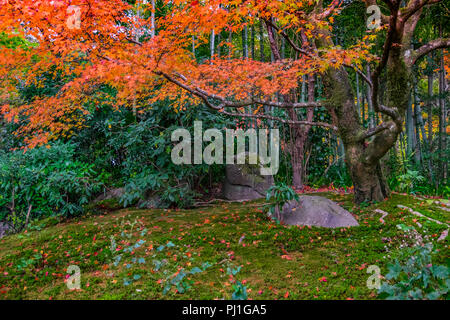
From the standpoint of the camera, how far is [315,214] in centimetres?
344

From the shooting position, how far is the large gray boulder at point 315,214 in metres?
3.34

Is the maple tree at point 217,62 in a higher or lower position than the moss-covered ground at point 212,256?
higher

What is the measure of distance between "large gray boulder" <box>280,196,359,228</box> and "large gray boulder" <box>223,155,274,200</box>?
1.81 m

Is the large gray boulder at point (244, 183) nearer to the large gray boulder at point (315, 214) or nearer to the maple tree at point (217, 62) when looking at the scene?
the maple tree at point (217, 62)

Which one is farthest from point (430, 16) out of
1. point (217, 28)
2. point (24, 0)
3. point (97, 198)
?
point (97, 198)

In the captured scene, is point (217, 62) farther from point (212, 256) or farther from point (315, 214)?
point (212, 256)

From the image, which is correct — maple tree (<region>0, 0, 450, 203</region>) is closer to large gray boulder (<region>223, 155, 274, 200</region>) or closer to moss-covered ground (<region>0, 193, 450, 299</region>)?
moss-covered ground (<region>0, 193, 450, 299</region>)

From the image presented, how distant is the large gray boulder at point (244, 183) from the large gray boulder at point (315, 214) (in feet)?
5.93

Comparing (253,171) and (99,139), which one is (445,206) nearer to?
(253,171)

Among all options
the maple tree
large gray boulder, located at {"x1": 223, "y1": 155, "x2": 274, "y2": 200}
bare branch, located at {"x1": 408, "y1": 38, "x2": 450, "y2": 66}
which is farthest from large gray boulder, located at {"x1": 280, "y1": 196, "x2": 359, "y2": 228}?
bare branch, located at {"x1": 408, "y1": 38, "x2": 450, "y2": 66}

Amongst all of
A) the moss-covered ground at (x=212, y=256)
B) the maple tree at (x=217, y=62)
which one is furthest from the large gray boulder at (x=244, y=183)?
the maple tree at (x=217, y=62)

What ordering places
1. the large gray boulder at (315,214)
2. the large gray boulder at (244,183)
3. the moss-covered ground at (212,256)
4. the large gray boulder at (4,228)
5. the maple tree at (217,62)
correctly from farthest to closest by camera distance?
1. the large gray boulder at (244,183)
2. the large gray boulder at (4,228)
3. the large gray boulder at (315,214)
4. the maple tree at (217,62)
5. the moss-covered ground at (212,256)

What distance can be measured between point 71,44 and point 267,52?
7891 mm

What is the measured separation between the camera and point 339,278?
2127mm
